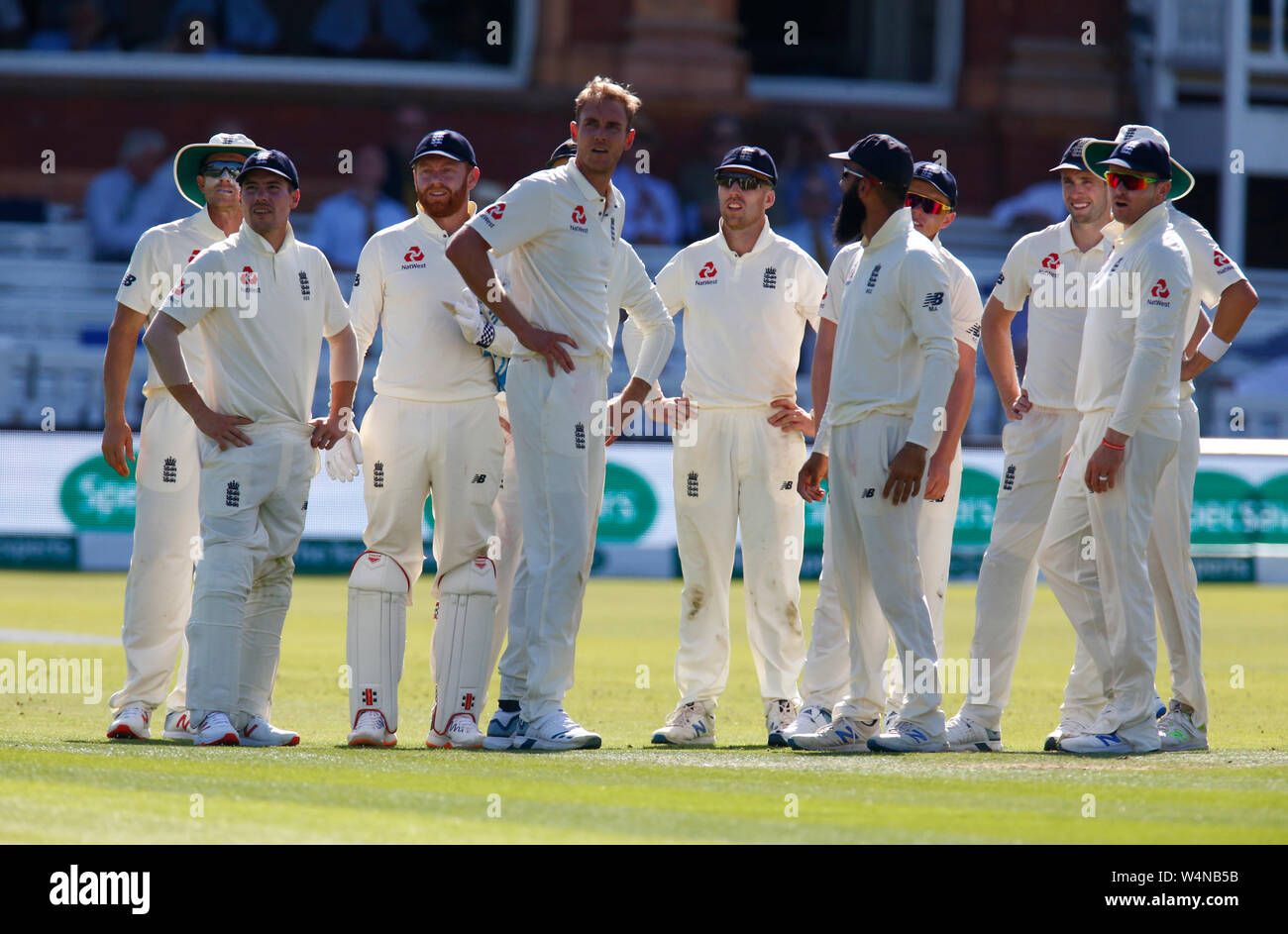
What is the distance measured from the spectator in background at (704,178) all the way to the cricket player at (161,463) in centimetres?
1593

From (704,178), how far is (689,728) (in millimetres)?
17416

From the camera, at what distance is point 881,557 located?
6.65 metres

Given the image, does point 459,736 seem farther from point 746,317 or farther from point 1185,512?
point 1185,512

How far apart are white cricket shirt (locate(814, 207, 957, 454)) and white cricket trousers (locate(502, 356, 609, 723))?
96 cm

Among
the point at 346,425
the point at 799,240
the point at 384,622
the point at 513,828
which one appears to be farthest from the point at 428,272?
the point at 799,240

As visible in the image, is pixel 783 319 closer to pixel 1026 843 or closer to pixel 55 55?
pixel 1026 843

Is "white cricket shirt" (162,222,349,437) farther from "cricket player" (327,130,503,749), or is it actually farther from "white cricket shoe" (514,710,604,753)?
"white cricket shoe" (514,710,604,753)

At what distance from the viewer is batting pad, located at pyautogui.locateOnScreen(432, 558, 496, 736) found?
277 inches

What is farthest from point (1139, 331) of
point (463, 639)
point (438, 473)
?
point (463, 639)

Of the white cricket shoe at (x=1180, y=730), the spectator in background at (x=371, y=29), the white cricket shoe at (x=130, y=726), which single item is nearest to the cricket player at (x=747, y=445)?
the white cricket shoe at (x=1180, y=730)

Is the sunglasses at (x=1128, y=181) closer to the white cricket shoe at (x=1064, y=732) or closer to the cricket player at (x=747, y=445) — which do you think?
the cricket player at (x=747, y=445)

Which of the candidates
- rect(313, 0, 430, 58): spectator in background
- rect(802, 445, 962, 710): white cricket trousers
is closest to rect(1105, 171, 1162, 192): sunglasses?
rect(802, 445, 962, 710): white cricket trousers

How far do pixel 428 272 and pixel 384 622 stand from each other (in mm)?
1427

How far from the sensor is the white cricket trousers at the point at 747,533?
7.72m
